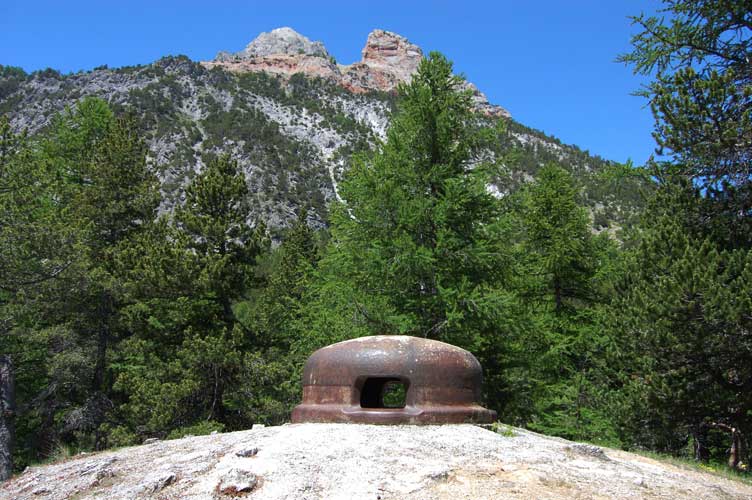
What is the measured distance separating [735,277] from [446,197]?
660cm

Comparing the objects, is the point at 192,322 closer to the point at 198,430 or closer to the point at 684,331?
the point at 198,430

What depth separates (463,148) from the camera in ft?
55.1

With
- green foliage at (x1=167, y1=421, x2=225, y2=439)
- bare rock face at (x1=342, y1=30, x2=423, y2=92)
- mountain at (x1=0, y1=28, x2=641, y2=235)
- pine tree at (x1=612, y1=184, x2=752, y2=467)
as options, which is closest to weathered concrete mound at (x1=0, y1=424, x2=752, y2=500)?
pine tree at (x1=612, y1=184, x2=752, y2=467)

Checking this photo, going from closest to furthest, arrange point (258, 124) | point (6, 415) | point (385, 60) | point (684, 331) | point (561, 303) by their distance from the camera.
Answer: point (684, 331), point (6, 415), point (561, 303), point (258, 124), point (385, 60)

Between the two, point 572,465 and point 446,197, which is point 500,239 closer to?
point 446,197

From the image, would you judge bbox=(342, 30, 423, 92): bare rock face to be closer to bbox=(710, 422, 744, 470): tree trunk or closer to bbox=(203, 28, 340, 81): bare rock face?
bbox=(203, 28, 340, 81): bare rock face

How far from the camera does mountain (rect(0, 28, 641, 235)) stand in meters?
77.8

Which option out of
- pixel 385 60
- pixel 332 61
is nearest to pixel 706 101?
pixel 332 61

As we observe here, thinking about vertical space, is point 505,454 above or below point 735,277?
below

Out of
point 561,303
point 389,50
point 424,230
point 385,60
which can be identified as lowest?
point 561,303

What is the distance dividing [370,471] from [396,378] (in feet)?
10.3

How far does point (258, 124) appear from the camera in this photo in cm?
9306

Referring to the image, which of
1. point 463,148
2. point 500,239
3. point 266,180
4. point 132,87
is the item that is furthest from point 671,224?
point 132,87

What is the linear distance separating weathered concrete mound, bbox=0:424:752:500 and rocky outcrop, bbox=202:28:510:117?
378ft
